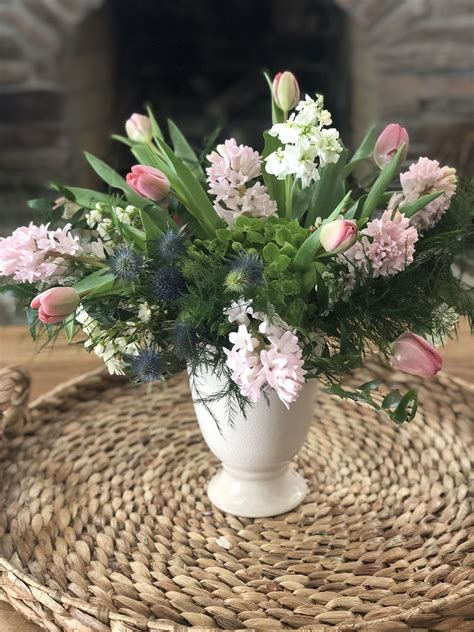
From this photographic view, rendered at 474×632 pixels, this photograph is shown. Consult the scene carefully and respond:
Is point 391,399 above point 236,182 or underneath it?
underneath

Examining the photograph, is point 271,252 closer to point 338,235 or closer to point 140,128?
point 338,235

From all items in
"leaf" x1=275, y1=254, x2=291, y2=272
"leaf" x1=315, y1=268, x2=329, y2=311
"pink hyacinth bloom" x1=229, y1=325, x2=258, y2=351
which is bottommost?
"pink hyacinth bloom" x1=229, y1=325, x2=258, y2=351

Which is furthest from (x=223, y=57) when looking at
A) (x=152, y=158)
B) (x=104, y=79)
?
(x=152, y=158)

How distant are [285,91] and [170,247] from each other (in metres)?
0.20

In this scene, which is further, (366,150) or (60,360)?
(60,360)

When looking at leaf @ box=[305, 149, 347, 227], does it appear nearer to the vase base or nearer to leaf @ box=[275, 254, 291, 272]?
leaf @ box=[275, 254, 291, 272]

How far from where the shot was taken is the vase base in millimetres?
819

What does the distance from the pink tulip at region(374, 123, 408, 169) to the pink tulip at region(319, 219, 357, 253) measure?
0.18 m

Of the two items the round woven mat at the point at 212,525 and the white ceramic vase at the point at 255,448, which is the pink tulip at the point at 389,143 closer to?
the white ceramic vase at the point at 255,448

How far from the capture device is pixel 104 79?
2021mm

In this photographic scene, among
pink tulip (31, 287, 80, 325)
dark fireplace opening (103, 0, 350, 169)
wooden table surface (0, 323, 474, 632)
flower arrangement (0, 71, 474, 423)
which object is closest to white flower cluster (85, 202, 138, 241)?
flower arrangement (0, 71, 474, 423)

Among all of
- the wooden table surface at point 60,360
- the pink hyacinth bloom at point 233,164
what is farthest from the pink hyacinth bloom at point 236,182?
the wooden table surface at point 60,360

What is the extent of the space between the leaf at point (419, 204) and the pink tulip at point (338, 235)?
0.12 metres

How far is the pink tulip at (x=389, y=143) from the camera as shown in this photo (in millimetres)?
769
